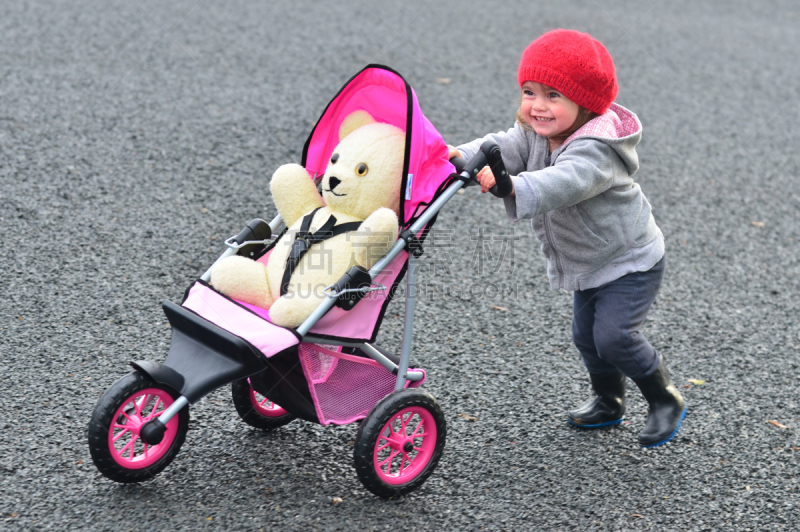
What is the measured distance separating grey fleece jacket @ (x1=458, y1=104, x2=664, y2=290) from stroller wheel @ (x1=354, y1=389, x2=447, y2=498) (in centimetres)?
67

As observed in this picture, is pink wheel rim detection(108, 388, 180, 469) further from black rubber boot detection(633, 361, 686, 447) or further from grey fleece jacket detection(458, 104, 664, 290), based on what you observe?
black rubber boot detection(633, 361, 686, 447)

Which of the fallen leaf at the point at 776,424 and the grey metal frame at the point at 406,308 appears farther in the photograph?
the fallen leaf at the point at 776,424

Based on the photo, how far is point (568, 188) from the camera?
2445 millimetres

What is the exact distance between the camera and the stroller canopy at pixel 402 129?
2.46 metres

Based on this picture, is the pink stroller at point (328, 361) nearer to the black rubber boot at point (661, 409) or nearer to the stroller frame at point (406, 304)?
the stroller frame at point (406, 304)

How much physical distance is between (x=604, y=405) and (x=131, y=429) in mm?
1741

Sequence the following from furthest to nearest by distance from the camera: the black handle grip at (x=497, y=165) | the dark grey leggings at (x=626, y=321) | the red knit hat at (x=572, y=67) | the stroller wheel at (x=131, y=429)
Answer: the dark grey leggings at (x=626, y=321), the red knit hat at (x=572, y=67), the black handle grip at (x=497, y=165), the stroller wheel at (x=131, y=429)

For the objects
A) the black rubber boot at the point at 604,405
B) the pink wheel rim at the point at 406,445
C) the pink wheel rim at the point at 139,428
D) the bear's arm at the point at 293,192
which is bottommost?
the black rubber boot at the point at 604,405

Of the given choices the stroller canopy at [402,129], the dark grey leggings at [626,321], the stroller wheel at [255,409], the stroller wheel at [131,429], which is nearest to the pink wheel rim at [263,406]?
the stroller wheel at [255,409]

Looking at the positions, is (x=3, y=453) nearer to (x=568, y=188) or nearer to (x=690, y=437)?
(x=568, y=188)

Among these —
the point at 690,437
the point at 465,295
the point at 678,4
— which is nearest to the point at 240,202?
the point at 465,295

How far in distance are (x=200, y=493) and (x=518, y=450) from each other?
1142 millimetres

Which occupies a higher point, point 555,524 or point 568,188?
point 568,188

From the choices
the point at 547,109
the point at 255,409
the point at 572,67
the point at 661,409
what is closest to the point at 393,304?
the point at 255,409
